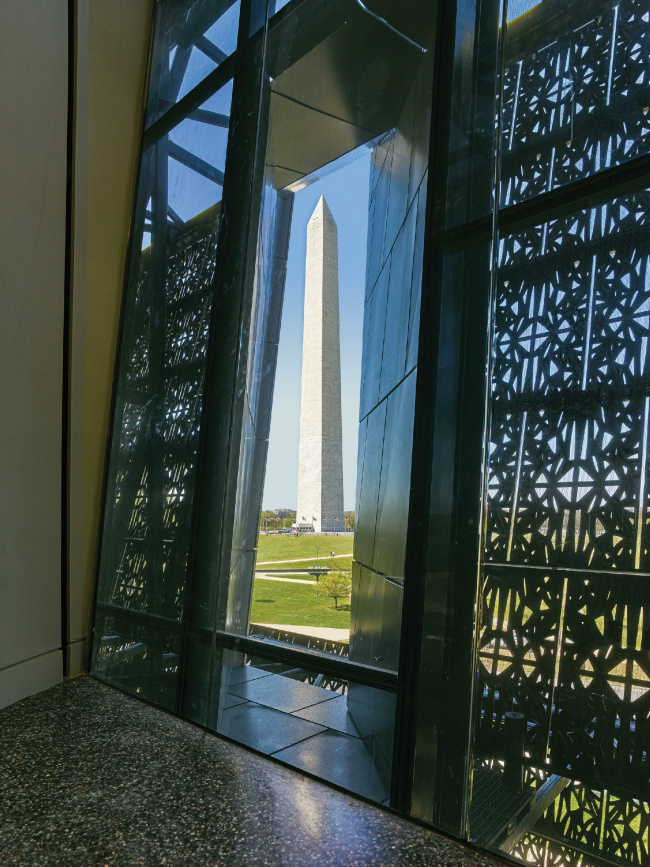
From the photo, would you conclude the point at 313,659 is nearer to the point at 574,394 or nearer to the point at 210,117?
the point at 574,394

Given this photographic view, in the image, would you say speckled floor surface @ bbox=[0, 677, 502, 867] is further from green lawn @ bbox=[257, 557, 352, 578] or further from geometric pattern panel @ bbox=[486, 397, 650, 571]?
geometric pattern panel @ bbox=[486, 397, 650, 571]

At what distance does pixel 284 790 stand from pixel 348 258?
2085 mm

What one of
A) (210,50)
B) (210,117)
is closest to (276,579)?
(210,117)

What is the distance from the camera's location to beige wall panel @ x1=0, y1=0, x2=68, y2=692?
2961mm

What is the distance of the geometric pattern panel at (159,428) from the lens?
329 centimetres

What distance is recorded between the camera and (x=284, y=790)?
2145 millimetres

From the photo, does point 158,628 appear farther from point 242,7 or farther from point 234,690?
point 242,7

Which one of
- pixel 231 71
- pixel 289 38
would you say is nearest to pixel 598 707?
pixel 289 38

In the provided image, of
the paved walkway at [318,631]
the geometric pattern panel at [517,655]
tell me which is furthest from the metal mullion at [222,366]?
the geometric pattern panel at [517,655]

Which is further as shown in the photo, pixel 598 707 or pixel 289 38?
pixel 289 38

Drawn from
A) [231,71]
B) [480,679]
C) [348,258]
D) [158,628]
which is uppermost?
[231,71]

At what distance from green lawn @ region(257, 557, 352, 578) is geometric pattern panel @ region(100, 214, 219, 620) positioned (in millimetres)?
628

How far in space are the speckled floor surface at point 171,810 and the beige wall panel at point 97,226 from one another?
115 centimetres

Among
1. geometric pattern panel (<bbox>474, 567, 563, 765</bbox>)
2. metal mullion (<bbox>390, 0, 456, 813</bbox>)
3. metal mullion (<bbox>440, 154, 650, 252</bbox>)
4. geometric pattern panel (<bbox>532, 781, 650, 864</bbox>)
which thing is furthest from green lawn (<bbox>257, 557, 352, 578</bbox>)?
metal mullion (<bbox>440, 154, 650, 252</bbox>)
